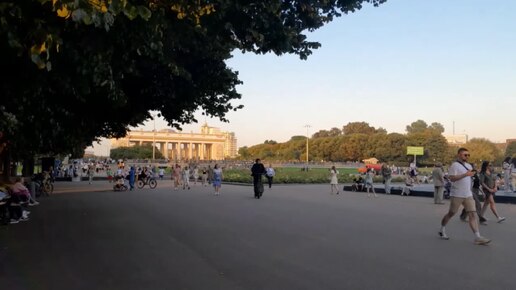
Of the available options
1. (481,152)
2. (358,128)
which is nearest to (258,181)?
(481,152)

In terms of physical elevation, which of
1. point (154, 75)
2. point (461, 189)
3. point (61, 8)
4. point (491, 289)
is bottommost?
point (491, 289)

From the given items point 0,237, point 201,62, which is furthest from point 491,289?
point 0,237

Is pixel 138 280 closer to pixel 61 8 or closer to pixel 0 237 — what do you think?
pixel 61 8

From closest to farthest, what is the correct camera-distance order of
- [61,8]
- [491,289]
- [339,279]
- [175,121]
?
[61,8]
[491,289]
[339,279]
[175,121]

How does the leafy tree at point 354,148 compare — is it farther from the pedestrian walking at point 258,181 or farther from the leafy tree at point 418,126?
the pedestrian walking at point 258,181

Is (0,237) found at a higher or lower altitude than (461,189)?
lower

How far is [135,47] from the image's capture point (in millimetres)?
7223

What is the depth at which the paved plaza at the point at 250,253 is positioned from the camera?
659cm

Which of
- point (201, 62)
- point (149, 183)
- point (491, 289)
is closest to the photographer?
point (491, 289)

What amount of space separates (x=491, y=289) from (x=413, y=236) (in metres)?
4.47

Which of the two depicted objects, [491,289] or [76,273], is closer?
[491,289]

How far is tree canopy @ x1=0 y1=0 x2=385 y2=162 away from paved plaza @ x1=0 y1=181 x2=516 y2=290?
2.87 m

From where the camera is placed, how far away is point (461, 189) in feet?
33.1

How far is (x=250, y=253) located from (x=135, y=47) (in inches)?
158
